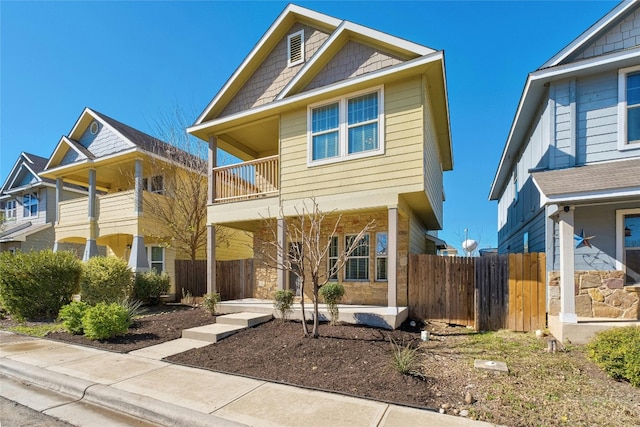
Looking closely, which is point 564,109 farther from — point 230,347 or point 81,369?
point 81,369

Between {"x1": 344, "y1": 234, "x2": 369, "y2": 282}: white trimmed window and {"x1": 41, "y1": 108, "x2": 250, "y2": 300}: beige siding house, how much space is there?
7.57 meters

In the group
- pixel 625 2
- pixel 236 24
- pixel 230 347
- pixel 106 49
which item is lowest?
pixel 230 347

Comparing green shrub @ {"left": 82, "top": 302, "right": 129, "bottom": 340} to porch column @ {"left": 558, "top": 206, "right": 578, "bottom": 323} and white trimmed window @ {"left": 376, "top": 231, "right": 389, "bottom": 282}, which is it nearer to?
white trimmed window @ {"left": 376, "top": 231, "right": 389, "bottom": 282}

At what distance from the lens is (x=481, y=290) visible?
26.0 ft

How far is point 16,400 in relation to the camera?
4.34m

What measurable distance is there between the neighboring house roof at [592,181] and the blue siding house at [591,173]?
16mm

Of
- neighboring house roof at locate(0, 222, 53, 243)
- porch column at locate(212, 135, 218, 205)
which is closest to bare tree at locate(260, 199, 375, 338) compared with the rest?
porch column at locate(212, 135, 218, 205)

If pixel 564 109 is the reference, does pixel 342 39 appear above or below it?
above

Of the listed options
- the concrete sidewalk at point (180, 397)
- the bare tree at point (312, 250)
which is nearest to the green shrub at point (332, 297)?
the bare tree at point (312, 250)

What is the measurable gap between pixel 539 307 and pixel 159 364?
821cm

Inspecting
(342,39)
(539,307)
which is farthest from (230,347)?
(342,39)

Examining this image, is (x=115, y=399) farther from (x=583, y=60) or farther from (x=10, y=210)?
(x=10, y=210)

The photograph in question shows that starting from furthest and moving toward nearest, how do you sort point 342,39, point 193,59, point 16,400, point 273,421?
point 193,59
point 342,39
point 16,400
point 273,421

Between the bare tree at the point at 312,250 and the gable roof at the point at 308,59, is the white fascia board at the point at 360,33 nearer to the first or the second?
the gable roof at the point at 308,59
